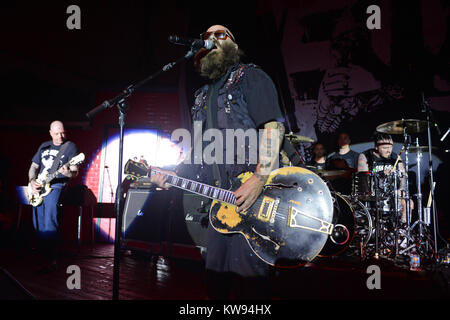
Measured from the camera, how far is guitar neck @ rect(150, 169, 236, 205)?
1.91 m

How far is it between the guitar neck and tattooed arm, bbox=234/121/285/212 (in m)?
0.10

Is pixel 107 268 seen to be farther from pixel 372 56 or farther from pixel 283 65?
pixel 372 56

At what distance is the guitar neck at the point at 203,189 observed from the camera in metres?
1.91

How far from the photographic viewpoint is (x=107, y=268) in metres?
4.45

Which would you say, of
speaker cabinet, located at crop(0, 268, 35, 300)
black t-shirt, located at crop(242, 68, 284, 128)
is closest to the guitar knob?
black t-shirt, located at crop(242, 68, 284, 128)

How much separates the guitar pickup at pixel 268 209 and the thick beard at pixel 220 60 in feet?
3.13

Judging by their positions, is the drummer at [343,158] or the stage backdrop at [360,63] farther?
the drummer at [343,158]

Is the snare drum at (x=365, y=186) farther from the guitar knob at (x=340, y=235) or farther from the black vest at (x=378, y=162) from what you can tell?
the guitar knob at (x=340, y=235)

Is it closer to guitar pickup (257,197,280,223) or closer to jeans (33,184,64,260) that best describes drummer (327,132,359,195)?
guitar pickup (257,197,280,223)

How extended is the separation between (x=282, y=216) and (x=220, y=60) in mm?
1155

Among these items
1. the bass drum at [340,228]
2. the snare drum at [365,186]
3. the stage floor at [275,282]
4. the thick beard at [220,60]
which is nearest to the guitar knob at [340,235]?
the bass drum at [340,228]

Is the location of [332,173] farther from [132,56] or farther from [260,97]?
[132,56]

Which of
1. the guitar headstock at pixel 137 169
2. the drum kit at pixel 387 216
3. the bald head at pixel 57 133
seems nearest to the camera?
the guitar headstock at pixel 137 169

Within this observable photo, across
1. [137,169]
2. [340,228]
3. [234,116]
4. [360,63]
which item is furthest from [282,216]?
[360,63]
